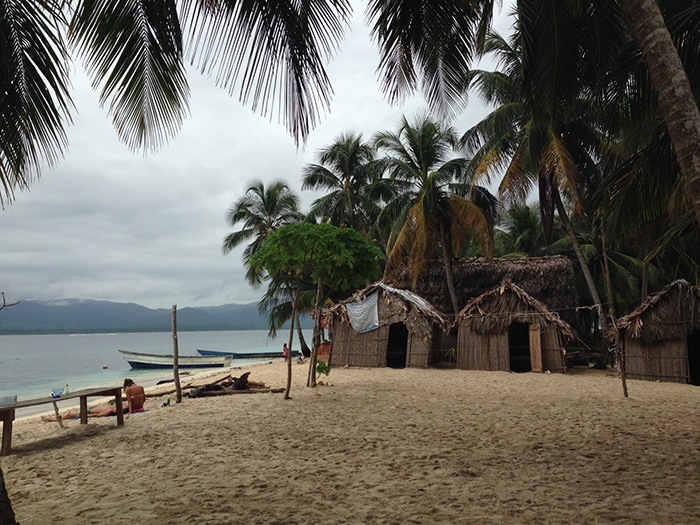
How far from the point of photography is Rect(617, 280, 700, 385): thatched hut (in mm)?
11250

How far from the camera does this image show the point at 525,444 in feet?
17.6

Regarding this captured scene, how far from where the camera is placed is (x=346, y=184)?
24.3m

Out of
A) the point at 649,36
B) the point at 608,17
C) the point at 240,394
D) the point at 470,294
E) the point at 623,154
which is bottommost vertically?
the point at 240,394

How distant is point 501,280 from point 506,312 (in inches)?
176

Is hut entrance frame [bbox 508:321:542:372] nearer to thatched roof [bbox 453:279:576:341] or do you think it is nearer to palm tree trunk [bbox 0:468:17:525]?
→ thatched roof [bbox 453:279:576:341]

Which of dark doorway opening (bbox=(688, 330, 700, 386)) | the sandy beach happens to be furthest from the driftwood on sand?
dark doorway opening (bbox=(688, 330, 700, 386))

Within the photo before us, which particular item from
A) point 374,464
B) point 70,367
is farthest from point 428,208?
point 70,367

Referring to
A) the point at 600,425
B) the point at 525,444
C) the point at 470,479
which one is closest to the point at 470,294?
the point at 600,425

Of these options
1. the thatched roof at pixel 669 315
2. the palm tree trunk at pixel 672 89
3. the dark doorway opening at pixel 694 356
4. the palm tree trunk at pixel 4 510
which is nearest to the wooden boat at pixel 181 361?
the thatched roof at pixel 669 315

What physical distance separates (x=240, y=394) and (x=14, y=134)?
28.6 feet

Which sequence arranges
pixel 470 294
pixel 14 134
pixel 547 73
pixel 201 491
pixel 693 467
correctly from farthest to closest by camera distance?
1. pixel 470 294
2. pixel 547 73
3. pixel 693 467
4. pixel 201 491
5. pixel 14 134

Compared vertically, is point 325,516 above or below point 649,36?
below

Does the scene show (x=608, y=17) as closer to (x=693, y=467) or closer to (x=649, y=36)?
(x=649, y=36)

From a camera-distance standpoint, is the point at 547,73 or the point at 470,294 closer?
the point at 547,73
